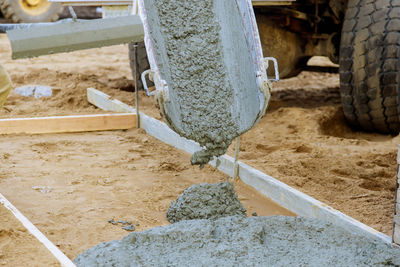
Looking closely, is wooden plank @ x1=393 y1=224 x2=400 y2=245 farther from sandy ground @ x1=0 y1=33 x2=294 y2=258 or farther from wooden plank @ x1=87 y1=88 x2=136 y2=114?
wooden plank @ x1=87 y1=88 x2=136 y2=114

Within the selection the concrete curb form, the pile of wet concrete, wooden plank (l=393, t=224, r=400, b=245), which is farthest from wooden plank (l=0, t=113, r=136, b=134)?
wooden plank (l=393, t=224, r=400, b=245)

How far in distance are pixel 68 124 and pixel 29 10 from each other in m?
5.64

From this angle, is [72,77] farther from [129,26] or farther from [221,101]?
[129,26]

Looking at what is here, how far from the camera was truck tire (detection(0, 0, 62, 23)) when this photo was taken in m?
9.77

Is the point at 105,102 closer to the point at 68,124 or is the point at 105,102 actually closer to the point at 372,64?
the point at 68,124

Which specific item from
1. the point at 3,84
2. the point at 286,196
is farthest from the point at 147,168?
the point at 3,84

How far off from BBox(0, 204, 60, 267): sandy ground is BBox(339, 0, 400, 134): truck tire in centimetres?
292

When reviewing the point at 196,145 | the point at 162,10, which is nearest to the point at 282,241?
the point at 196,145

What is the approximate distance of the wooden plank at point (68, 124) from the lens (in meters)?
4.82

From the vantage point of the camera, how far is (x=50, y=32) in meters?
1.99

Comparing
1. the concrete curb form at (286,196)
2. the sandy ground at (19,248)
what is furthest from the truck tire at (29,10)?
the sandy ground at (19,248)

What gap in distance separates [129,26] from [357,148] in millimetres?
2775

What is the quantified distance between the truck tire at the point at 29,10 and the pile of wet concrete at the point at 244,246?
776 cm

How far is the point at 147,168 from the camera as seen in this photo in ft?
13.3
